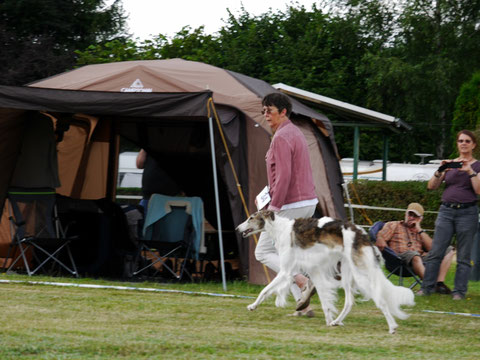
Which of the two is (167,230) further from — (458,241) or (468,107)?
(468,107)

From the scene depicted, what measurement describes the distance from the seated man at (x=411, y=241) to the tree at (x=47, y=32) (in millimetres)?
13841

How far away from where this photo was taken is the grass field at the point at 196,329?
4562mm

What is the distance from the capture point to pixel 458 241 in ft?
26.3

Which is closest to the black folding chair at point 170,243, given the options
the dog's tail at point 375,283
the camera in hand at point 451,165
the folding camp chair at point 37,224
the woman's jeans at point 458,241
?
the folding camp chair at point 37,224

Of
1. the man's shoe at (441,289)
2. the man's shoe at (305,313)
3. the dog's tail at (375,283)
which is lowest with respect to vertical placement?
the man's shoe at (441,289)

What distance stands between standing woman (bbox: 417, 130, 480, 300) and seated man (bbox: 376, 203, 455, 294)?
472 mm

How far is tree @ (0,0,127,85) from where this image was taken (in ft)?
69.9

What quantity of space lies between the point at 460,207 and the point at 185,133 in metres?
3.69

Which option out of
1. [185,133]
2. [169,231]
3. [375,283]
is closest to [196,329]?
[375,283]

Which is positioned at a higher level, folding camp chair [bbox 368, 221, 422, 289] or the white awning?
the white awning

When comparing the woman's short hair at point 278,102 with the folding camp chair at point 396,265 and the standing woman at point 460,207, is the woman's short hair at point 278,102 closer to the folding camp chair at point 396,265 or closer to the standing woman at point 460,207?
the standing woman at point 460,207

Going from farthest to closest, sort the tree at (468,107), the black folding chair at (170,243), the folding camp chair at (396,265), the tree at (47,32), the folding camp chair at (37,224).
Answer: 1. the tree at (47,32)
2. the tree at (468,107)
3. the folding camp chair at (37,224)
4. the black folding chair at (170,243)
5. the folding camp chair at (396,265)

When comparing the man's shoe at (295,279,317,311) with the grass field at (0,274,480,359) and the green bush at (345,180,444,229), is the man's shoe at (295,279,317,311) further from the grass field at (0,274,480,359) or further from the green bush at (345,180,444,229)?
the green bush at (345,180,444,229)

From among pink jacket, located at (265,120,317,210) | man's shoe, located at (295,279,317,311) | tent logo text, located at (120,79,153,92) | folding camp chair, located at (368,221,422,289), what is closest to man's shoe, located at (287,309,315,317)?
man's shoe, located at (295,279,317,311)
